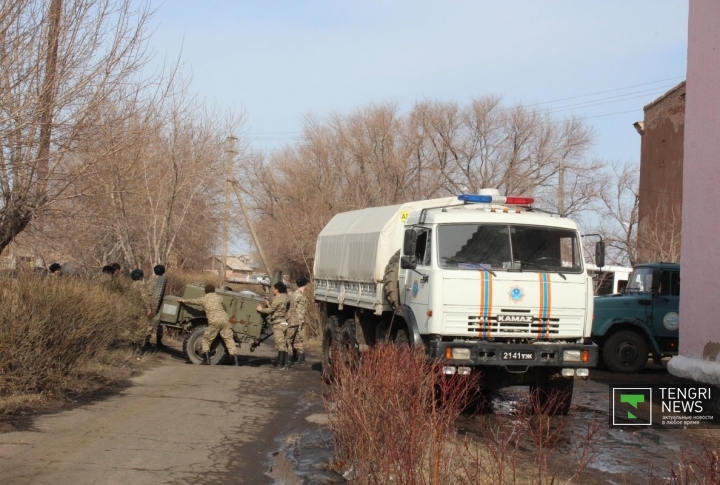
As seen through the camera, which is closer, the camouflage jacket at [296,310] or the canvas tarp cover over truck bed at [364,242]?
the canvas tarp cover over truck bed at [364,242]

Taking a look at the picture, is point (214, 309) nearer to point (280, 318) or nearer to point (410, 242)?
point (280, 318)

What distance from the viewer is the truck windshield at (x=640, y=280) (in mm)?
17427

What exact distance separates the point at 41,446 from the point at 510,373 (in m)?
5.95

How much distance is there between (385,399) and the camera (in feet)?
20.9

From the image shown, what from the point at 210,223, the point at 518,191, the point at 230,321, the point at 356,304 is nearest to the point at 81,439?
the point at 356,304

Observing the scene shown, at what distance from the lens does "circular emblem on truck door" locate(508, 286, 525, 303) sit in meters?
10.7

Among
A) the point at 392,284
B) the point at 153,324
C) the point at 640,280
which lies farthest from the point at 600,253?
the point at 153,324

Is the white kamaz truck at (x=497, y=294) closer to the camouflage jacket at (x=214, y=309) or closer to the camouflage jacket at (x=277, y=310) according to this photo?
the camouflage jacket at (x=277, y=310)

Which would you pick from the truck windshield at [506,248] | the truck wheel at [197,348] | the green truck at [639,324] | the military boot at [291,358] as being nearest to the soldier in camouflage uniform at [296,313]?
the military boot at [291,358]

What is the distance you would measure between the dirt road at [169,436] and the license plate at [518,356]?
2520 mm

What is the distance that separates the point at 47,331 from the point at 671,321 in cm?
1224

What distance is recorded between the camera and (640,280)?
1775 centimetres

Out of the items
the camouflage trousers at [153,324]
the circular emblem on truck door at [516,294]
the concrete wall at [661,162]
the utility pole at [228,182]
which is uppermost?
the concrete wall at [661,162]

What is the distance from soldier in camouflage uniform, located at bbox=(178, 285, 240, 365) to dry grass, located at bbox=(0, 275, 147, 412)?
2.76m
